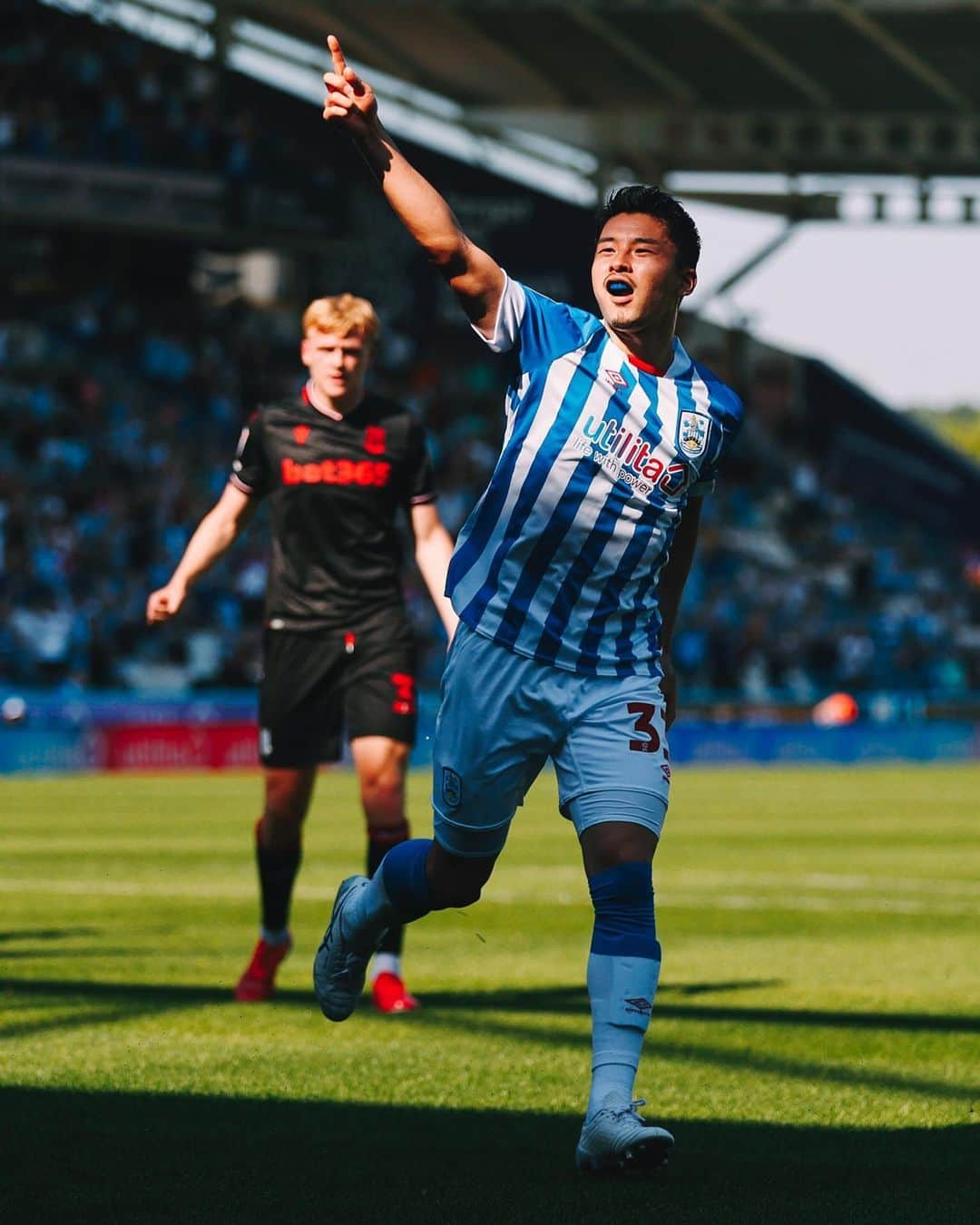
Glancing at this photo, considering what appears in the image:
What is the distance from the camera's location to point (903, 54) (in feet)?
109

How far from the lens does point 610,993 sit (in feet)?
16.1

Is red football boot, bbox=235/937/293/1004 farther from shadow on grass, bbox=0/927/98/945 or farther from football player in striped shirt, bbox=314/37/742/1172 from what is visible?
football player in striped shirt, bbox=314/37/742/1172

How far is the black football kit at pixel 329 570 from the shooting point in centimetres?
777

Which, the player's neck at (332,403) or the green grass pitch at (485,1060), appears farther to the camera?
the player's neck at (332,403)

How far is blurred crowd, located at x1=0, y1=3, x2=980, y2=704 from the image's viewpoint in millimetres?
27938

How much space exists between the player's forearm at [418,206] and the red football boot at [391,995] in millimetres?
3347

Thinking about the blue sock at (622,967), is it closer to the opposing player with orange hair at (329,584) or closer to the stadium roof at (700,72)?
Answer: the opposing player with orange hair at (329,584)

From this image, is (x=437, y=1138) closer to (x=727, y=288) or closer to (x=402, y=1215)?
(x=402, y=1215)

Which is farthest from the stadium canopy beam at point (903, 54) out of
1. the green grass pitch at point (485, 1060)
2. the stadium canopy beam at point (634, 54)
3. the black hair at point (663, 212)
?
the black hair at point (663, 212)

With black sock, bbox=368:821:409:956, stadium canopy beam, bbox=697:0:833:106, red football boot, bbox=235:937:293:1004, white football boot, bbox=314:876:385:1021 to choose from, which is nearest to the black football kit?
black sock, bbox=368:821:409:956

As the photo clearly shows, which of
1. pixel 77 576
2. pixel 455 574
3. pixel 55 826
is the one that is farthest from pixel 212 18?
pixel 455 574

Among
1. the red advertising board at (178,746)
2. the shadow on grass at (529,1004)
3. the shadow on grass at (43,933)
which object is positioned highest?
the shadow on grass at (529,1004)

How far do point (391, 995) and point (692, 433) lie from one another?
3.08 m

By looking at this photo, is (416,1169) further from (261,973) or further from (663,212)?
(261,973)
